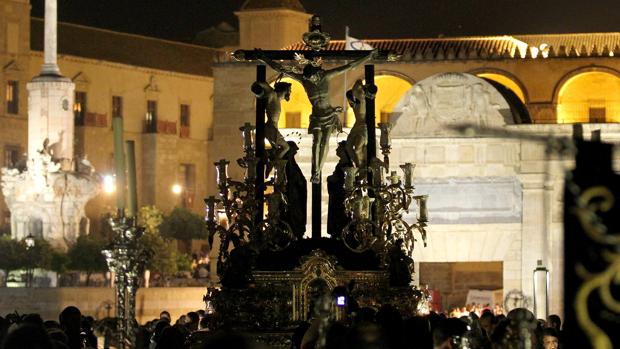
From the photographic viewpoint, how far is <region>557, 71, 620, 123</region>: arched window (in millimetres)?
52594

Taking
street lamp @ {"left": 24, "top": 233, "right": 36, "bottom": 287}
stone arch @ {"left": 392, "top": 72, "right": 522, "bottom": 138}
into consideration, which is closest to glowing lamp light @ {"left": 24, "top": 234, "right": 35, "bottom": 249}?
street lamp @ {"left": 24, "top": 233, "right": 36, "bottom": 287}

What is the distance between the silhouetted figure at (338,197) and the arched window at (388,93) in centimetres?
3397

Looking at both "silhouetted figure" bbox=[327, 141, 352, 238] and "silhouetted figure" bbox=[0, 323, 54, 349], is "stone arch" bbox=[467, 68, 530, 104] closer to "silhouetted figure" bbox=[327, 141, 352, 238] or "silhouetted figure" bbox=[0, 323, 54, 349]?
"silhouetted figure" bbox=[327, 141, 352, 238]

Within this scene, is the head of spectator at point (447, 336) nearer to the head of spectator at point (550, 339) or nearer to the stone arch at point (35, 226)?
the head of spectator at point (550, 339)

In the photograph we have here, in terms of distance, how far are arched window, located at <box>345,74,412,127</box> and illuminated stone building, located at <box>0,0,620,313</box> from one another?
4 centimetres

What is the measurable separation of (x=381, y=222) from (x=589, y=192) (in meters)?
13.4

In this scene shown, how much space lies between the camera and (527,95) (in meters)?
53.2

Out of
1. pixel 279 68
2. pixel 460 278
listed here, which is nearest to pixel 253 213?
pixel 279 68

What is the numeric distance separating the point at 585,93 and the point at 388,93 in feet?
17.6

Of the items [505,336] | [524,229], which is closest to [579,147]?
[505,336]

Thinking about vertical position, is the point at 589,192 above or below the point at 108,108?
below

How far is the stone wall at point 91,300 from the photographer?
4950 centimetres

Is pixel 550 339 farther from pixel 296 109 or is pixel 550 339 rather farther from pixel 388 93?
pixel 388 93

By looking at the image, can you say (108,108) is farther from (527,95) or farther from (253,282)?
(253,282)
